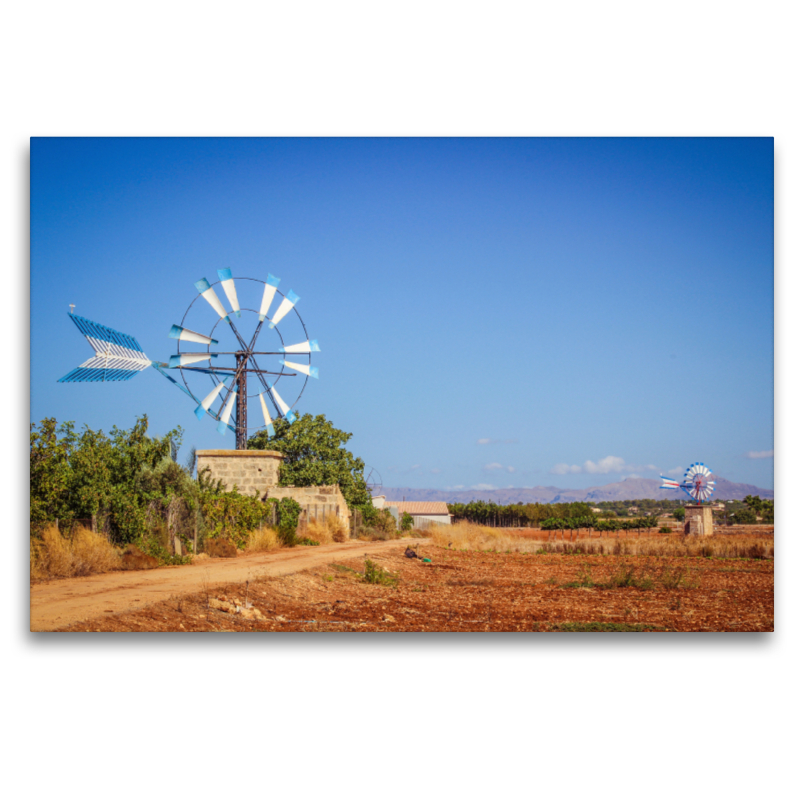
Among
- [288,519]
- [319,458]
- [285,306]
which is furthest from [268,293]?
[319,458]

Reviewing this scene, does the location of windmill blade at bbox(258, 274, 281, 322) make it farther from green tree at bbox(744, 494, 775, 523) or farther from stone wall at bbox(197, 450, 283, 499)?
green tree at bbox(744, 494, 775, 523)

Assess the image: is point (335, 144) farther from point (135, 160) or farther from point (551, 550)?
point (551, 550)

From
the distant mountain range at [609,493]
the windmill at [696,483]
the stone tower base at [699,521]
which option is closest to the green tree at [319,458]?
the distant mountain range at [609,493]

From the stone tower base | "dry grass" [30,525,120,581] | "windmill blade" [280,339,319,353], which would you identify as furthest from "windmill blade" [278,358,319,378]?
the stone tower base

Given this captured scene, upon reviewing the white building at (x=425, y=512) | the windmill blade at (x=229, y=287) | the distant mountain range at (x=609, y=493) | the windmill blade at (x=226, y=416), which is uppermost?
the windmill blade at (x=229, y=287)

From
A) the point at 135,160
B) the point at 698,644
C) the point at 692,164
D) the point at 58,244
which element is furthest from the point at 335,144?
the point at 698,644

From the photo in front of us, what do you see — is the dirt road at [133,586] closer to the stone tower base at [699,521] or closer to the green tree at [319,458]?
the stone tower base at [699,521]
